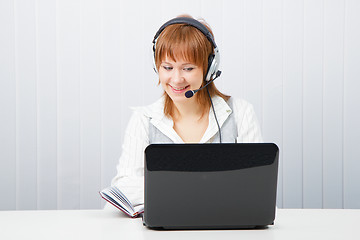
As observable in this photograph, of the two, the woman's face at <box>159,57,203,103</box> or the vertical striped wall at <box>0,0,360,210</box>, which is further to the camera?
the vertical striped wall at <box>0,0,360,210</box>

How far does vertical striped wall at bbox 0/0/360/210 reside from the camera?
103 inches

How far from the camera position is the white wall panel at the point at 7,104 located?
262 cm

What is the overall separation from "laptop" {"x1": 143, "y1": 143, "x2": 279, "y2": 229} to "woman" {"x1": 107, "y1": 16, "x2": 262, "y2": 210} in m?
0.47

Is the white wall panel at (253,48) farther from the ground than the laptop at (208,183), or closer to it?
farther from the ground

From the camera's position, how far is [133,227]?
1200mm

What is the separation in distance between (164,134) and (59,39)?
3.35 feet

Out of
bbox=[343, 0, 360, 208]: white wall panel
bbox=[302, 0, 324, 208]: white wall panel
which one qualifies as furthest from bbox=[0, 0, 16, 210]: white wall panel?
bbox=[343, 0, 360, 208]: white wall panel

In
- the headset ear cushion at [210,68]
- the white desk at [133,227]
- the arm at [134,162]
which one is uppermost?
the headset ear cushion at [210,68]

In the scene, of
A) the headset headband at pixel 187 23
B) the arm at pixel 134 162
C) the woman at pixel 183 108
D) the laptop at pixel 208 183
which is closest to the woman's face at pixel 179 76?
the woman at pixel 183 108

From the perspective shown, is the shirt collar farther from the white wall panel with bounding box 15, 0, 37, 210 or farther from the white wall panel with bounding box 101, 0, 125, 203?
the white wall panel with bounding box 15, 0, 37, 210

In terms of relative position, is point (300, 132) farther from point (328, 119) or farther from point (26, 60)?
point (26, 60)

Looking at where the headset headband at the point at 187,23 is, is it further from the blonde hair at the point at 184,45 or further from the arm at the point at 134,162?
the arm at the point at 134,162

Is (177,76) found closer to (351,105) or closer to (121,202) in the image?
(121,202)

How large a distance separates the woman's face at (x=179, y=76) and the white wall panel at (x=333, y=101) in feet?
3.84
